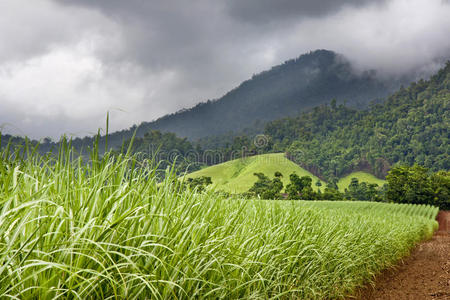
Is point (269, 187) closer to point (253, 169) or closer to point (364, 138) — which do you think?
point (253, 169)

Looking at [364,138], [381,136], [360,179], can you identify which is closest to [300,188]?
[360,179]

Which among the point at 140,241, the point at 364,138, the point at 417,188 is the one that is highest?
the point at 364,138

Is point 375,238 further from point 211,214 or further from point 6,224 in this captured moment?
point 6,224

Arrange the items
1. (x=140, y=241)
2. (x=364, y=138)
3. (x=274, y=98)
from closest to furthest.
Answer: (x=140, y=241) < (x=364, y=138) < (x=274, y=98)

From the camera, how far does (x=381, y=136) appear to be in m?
73.7

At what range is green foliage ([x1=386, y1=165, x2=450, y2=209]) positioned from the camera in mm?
34156

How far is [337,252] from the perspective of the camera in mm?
3258

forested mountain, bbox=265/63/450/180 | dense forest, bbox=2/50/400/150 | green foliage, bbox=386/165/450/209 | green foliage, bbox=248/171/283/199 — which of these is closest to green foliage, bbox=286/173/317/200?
green foliage, bbox=248/171/283/199

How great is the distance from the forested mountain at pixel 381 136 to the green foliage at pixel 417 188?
1093 inches

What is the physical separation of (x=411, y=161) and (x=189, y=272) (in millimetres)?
75434

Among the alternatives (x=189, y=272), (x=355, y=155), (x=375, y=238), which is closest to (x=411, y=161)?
(x=355, y=155)

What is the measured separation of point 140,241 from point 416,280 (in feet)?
15.1

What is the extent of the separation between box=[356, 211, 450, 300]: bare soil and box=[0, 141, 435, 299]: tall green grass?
0.23 meters

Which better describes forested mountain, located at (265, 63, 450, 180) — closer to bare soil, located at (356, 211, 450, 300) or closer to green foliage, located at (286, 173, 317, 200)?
green foliage, located at (286, 173, 317, 200)
